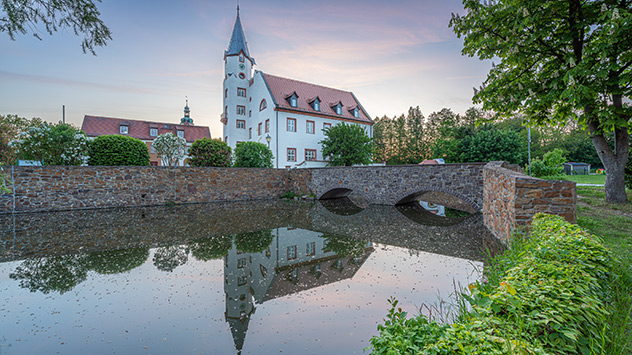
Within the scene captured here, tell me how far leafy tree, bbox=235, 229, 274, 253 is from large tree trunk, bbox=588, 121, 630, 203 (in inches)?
435

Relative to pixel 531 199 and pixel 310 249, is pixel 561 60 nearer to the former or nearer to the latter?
pixel 531 199

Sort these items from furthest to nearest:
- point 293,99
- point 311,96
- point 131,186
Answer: point 311,96, point 293,99, point 131,186

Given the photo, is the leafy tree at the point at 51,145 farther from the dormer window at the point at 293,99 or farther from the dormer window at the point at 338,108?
the dormer window at the point at 338,108

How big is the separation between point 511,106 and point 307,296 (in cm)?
975

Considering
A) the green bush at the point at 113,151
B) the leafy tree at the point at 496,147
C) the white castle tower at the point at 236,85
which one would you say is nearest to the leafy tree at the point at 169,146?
the green bush at the point at 113,151

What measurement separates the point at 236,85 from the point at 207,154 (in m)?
14.6

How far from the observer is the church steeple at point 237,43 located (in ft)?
96.1

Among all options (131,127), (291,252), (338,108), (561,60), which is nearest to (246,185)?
(291,252)

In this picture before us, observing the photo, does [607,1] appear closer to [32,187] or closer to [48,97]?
[48,97]

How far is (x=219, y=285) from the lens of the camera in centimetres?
416

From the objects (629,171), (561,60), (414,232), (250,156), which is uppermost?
(561,60)

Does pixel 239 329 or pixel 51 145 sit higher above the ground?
pixel 51 145

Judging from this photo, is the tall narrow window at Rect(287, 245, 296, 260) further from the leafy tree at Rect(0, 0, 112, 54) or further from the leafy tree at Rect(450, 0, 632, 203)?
the leafy tree at Rect(450, 0, 632, 203)

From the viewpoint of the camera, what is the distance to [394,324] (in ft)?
5.67
